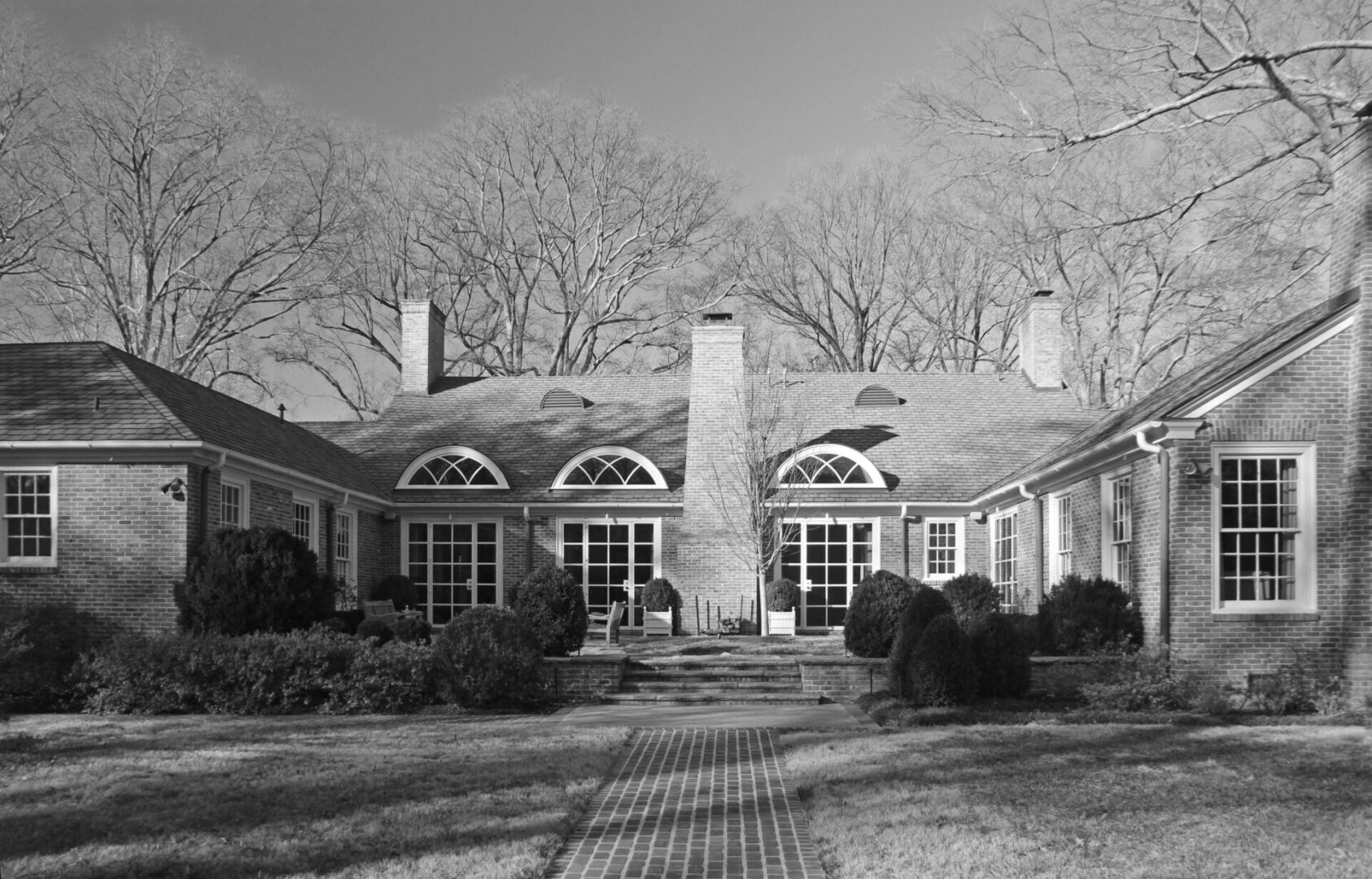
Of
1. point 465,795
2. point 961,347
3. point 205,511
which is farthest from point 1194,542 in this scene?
point 961,347

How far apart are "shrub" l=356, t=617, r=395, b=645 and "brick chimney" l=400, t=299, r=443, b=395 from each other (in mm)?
13580

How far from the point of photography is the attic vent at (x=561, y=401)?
27.9 metres

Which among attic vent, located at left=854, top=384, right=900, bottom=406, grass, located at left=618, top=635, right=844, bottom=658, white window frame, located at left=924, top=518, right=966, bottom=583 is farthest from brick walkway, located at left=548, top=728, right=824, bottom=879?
attic vent, located at left=854, top=384, right=900, bottom=406

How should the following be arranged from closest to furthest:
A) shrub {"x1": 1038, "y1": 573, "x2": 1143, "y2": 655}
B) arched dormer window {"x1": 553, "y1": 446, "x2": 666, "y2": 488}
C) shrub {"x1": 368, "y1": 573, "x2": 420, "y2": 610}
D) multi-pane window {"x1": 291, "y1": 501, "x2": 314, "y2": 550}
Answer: shrub {"x1": 1038, "y1": 573, "x2": 1143, "y2": 655} → multi-pane window {"x1": 291, "y1": 501, "x2": 314, "y2": 550} → shrub {"x1": 368, "y1": 573, "x2": 420, "y2": 610} → arched dormer window {"x1": 553, "y1": 446, "x2": 666, "y2": 488}

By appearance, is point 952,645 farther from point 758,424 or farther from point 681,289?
point 681,289

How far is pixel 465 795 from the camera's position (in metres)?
8.92

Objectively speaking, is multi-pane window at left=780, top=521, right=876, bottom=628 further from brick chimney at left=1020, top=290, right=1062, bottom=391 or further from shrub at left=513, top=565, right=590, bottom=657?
shrub at left=513, top=565, right=590, bottom=657

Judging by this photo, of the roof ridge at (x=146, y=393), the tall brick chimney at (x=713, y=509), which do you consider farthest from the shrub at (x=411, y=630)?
the tall brick chimney at (x=713, y=509)

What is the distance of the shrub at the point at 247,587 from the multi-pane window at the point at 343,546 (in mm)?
5921

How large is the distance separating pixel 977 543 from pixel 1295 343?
408 inches

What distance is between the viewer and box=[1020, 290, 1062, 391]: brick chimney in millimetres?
28031

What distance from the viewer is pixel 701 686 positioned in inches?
621

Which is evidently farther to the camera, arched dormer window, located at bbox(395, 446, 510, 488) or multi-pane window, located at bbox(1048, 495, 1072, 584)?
arched dormer window, located at bbox(395, 446, 510, 488)

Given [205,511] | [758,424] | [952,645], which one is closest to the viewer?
[952,645]
